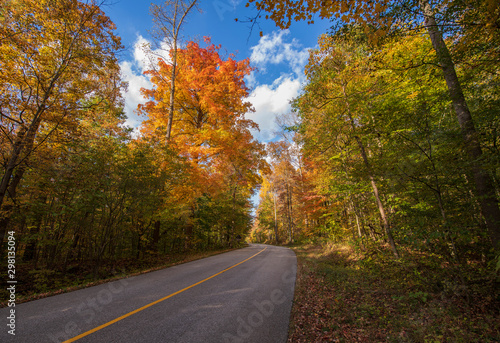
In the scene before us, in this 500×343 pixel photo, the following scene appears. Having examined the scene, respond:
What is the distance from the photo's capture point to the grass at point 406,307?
3262 millimetres

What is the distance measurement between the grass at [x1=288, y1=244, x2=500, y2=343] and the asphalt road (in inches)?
24.4

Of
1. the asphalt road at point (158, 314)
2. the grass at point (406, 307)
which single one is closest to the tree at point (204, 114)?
the asphalt road at point (158, 314)

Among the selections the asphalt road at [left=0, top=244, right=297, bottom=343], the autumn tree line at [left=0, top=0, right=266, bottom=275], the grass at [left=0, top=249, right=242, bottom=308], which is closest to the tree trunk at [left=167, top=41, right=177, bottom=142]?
the autumn tree line at [left=0, top=0, right=266, bottom=275]

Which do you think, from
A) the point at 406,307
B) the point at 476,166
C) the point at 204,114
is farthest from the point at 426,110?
the point at 204,114

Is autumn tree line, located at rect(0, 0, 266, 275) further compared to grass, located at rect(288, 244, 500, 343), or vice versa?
autumn tree line, located at rect(0, 0, 266, 275)

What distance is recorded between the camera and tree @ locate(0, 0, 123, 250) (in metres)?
5.86

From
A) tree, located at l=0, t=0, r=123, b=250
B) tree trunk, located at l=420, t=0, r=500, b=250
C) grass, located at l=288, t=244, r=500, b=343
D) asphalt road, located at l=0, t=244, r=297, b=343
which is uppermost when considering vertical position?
tree, located at l=0, t=0, r=123, b=250

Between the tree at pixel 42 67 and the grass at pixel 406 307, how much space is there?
9.27 meters

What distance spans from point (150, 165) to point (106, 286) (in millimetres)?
4713

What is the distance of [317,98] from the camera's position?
8266 mm

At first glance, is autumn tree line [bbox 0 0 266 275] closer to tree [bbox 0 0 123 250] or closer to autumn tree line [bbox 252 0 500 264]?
tree [bbox 0 0 123 250]

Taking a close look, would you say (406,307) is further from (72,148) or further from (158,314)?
(72,148)

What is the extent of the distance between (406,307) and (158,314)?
5.41 m

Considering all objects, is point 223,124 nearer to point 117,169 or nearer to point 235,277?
point 117,169
